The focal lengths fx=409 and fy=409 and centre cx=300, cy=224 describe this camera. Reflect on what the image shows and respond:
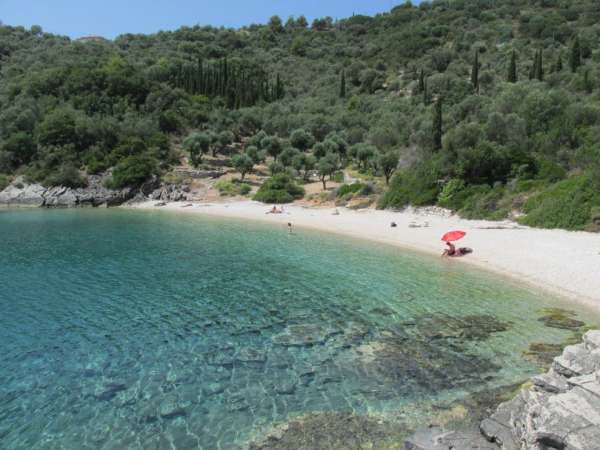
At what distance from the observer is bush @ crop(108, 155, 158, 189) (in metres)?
64.8

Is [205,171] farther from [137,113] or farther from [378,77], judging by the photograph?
[378,77]

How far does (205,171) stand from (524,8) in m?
124

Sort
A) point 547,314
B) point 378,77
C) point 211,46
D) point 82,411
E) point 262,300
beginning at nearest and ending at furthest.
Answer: point 82,411 < point 547,314 < point 262,300 < point 378,77 < point 211,46

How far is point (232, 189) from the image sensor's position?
6053 cm

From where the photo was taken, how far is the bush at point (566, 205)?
2556 centimetres

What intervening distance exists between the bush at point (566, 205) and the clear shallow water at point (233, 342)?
31.8ft

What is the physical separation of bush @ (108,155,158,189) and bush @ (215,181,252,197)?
12.5m

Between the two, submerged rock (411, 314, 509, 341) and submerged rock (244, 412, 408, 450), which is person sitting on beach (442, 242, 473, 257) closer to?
submerged rock (411, 314, 509, 341)

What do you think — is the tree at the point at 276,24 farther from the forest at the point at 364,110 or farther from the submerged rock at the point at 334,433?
the submerged rock at the point at 334,433

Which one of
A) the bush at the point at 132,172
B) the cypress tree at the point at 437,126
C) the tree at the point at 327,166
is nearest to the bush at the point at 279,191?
the tree at the point at 327,166

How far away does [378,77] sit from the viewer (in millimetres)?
112438

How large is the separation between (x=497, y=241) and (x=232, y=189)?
42245 mm

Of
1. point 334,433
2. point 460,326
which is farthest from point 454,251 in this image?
point 334,433

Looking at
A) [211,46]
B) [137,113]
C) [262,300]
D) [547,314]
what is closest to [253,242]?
[262,300]
